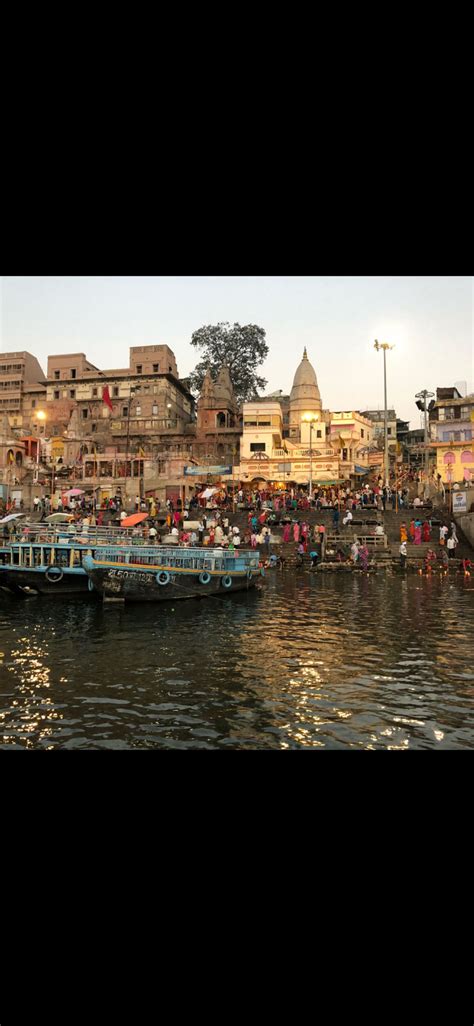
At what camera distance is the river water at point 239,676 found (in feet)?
22.5

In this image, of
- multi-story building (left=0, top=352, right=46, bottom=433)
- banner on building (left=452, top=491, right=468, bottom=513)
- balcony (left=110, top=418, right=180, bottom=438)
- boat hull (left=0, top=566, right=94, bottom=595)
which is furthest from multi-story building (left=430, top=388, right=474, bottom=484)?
multi-story building (left=0, top=352, right=46, bottom=433)

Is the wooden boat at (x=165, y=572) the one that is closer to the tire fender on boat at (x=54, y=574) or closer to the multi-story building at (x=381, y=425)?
the tire fender on boat at (x=54, y=574)

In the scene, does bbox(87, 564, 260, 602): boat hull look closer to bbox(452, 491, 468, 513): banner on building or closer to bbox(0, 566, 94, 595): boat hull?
bbox(0, 566, 94, 595): boat hull

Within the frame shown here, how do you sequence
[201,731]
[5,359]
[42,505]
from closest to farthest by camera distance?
[201,731] → [42,505] → [5,359]

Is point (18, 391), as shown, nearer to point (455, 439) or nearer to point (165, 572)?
point (455, 439)

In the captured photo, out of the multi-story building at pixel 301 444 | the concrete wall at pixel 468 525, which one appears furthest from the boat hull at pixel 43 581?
the multi-story building at pixel 301 444

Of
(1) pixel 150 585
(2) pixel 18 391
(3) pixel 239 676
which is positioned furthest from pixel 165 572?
(2) pixel 18 391

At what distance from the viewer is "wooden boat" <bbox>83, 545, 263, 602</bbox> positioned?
17.9 metres

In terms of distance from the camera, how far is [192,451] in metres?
58.9

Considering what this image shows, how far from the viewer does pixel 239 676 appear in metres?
9.62
